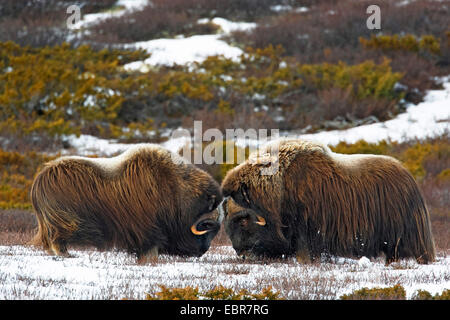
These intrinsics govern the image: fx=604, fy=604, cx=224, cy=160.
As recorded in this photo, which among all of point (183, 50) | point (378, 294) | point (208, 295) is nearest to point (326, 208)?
point (378, 294)

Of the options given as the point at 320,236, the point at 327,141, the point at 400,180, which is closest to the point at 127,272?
the point at 320,236

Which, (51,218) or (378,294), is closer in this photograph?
(378,294)

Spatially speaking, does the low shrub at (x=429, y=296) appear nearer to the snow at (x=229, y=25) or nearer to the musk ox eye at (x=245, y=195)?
the musk ox eye at (x=245, y=195)

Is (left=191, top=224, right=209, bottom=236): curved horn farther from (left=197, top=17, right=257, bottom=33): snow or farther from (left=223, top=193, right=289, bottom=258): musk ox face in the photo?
(left=197, top=17, right=257, bottom=33): snow

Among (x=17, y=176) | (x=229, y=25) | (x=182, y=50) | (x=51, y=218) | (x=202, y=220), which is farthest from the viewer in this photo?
(x=229, y=25)

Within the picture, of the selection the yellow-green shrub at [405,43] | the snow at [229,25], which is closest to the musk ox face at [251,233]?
the yellow-green shrub at [405,43]

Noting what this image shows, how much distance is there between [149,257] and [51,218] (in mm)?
801

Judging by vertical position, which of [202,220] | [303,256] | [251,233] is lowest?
[303,256]

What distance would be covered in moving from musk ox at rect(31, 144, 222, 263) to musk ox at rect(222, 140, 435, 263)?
494 mm

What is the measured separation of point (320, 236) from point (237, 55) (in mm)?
10633

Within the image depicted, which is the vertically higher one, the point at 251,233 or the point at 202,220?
the point at 202,220

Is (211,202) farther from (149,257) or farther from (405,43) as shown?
(405,43)

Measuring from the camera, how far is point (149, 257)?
4.70 meters

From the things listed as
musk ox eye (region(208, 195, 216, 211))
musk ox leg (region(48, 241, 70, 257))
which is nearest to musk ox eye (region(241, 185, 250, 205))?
musk ox eye (region(208, 195, 216, 211))
